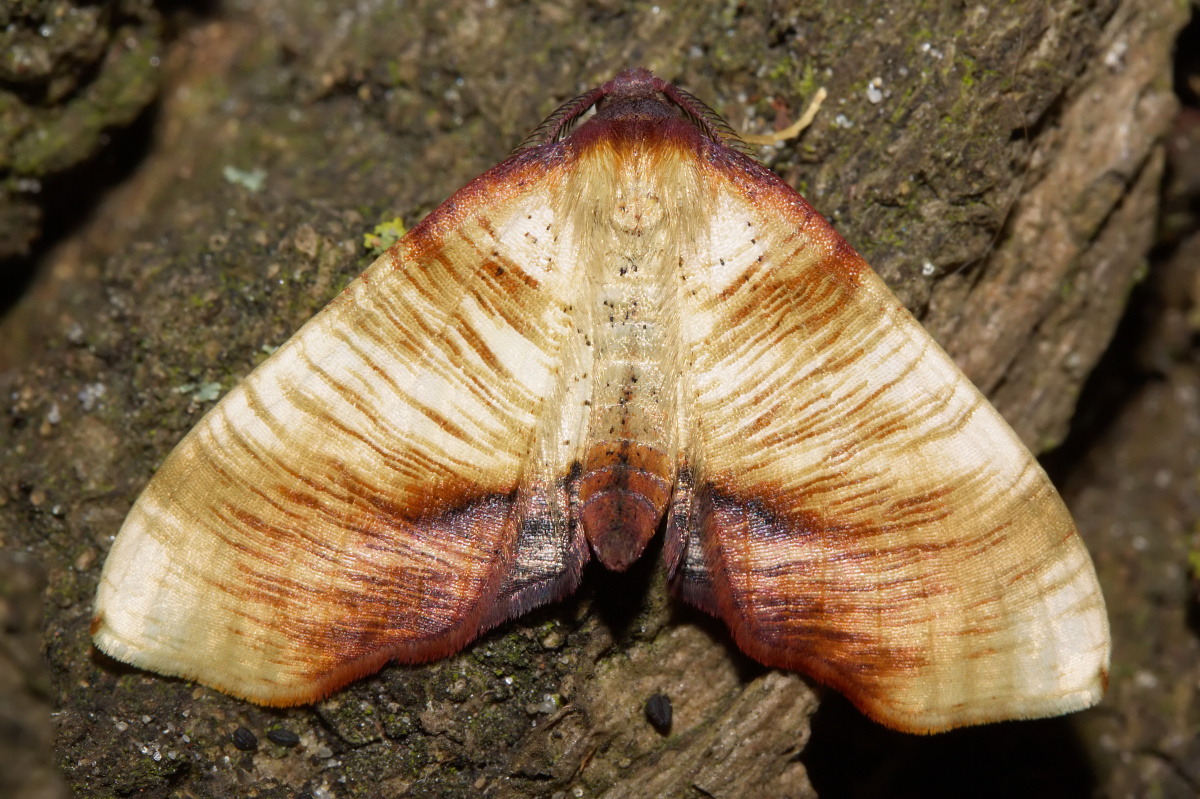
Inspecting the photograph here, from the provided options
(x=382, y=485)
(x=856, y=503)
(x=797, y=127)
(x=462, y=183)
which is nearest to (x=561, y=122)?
(x=462, y=183)

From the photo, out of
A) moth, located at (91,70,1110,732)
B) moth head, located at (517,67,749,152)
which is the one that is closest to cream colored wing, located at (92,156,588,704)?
moth, located at (91,70,1110,732)

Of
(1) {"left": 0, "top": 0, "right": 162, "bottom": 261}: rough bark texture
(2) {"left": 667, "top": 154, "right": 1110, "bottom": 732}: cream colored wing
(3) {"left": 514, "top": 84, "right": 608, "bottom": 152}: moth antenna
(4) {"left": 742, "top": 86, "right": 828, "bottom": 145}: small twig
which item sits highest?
(1) {"left": 0, "top": 0, "right": 162, "bottom": 261}: rough bark texture

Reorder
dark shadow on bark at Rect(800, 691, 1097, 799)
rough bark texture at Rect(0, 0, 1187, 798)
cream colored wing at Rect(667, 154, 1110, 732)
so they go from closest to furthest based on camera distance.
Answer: cream colored wing at Rect(667, 154, 1110, 732) < rough bark texture at Rect(0, 0, 1187, 798) < dark shadow on bark at Rect(800, 691, 1097, 799)

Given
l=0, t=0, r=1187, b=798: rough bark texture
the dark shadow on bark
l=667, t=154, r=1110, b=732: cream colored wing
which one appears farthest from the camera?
the dark shadow on bark

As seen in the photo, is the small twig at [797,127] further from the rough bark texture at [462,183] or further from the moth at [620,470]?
the moth at [620,470]

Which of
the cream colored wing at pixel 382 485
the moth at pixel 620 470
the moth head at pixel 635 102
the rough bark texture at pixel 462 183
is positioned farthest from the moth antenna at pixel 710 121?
the cream colored wing at pixel 382 485

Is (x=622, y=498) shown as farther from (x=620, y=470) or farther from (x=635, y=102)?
(x=635, y=102)

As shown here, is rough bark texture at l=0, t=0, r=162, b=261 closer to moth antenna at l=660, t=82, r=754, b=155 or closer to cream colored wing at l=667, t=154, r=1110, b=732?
moth antenna at l=660, t=82, r=754, b=155
